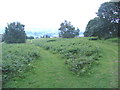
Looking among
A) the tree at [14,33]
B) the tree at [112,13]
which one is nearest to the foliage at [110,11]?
the tree at [112,13]

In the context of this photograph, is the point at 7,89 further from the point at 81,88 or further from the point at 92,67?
the point at 92,67

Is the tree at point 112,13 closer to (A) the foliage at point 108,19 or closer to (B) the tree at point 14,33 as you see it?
(A) the foliage at point 108,19

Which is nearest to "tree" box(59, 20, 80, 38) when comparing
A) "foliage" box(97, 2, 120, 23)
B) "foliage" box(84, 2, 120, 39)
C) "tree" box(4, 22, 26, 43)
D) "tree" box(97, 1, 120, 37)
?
"tree" box(4, 22, 26, 43)

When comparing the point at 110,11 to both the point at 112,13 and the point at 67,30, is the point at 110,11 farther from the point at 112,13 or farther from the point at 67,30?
the point at 67,30

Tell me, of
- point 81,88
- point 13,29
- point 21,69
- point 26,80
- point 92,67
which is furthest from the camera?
point 13,29

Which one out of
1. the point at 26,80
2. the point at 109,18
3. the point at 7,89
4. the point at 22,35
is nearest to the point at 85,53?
the point at 26,80

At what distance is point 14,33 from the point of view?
20.5 meters

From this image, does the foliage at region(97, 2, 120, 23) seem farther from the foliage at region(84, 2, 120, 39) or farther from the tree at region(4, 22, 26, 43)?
the tree at region(4, 22, 26, 43)

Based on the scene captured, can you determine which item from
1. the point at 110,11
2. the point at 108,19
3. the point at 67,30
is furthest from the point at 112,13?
the point at 67,30

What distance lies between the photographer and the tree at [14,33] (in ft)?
66.4

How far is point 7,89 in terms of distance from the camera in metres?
4.26

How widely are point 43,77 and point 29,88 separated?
1.04 metres

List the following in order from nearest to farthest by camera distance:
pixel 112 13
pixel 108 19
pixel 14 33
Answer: pixel 112 13 < pixel 108 19 < pixel 14 33

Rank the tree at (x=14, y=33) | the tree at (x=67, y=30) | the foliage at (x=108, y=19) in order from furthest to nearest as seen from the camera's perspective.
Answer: the tree at (x=67, y=30), the tree at (x=14, y=33), the foliage at (x=108, y=19)
